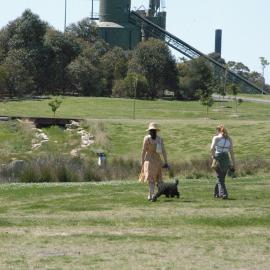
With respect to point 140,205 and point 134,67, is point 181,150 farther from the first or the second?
point 134,67

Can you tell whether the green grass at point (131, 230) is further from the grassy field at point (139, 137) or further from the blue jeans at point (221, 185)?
the grassy field at point (139, 137)

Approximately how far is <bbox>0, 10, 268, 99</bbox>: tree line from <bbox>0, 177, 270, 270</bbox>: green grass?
7925cm

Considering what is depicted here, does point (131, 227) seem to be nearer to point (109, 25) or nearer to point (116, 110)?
point (116, 110)

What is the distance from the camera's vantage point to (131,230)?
14523 millimetres

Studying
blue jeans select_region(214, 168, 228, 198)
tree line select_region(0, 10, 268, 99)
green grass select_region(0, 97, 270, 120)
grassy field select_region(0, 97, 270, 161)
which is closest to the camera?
blue jeans select_region(214, 168, 228, 198)

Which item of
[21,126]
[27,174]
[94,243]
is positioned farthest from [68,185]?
[21,126]

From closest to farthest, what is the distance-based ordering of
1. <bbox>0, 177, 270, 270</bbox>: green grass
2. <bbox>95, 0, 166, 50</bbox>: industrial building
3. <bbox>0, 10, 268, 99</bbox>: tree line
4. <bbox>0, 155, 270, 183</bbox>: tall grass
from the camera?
1. <bbox>0, 177, 270, 270</bbox>: green grass
2. <bbox>0, 155, 270, 183</bbox>: tall grass
3. <bbox>0, 10, 268, 99</bbox>: tree line
4. <bbox>95, 0, 166, 50</bbox>: industrial building

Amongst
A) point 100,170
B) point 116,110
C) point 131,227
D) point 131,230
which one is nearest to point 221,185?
point 131,227

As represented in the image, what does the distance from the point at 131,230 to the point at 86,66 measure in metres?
89.6

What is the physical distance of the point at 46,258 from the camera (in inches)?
460

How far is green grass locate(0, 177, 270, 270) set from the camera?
11602mm

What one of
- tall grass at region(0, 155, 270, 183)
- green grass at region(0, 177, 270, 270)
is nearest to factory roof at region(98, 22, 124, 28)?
tall grass at region(0, 155, 270, 183)

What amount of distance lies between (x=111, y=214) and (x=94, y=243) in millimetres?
3918

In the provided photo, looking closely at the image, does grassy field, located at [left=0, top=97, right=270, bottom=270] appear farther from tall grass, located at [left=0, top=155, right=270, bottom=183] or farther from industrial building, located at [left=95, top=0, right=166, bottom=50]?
industrial building, located at [left=95, top=0, right=166, bottom=50]
